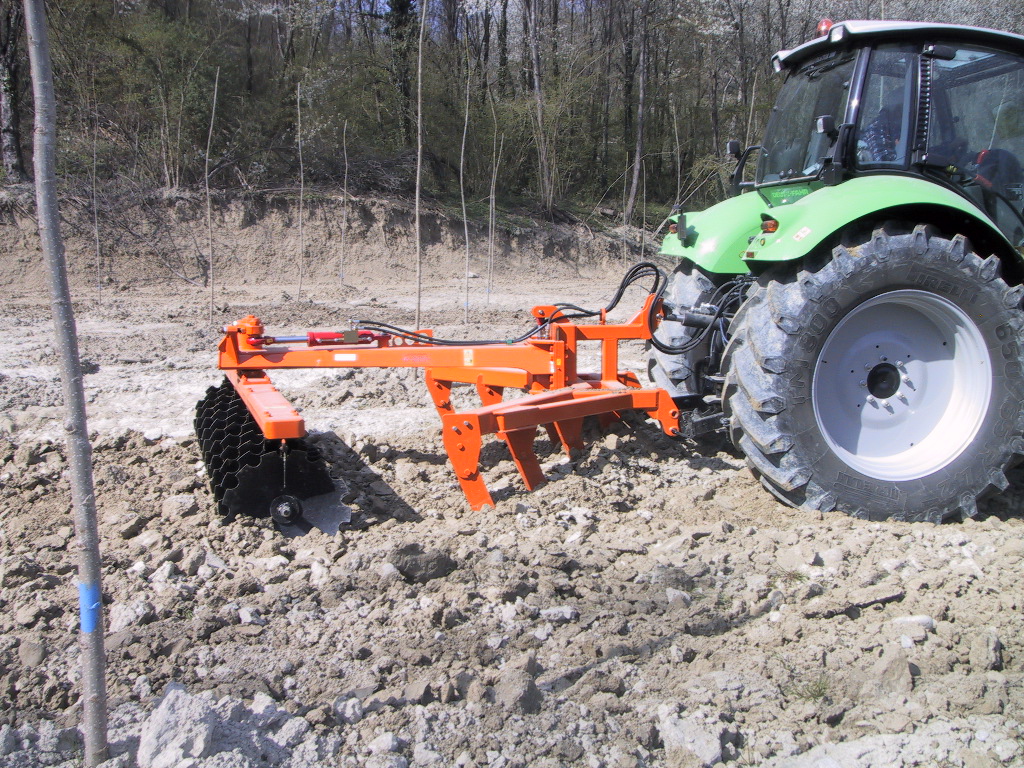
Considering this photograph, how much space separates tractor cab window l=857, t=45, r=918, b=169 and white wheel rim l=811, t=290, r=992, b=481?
2.43 feet

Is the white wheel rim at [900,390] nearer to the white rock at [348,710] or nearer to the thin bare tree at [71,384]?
the white rock at [348,710]

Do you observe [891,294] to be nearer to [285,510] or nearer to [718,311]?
[718,311]

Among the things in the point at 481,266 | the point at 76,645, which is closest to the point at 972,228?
the point at 76,645

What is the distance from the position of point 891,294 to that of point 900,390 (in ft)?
1.61

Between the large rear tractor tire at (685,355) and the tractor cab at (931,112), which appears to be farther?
the large rear tractor tire at (685,355)

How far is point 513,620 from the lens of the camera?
2.64 meters

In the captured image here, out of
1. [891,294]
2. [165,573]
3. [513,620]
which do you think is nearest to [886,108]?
[891,294]

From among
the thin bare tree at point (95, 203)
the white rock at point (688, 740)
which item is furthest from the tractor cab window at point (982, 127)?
the thin bare tree at point (95, 203)

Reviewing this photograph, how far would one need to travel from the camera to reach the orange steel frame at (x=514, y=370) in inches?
146

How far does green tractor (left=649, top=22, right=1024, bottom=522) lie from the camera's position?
3332mm

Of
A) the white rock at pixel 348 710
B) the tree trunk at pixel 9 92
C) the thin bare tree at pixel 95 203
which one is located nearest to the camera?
the white rock at pixel 348 710

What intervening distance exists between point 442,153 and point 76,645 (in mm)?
16882

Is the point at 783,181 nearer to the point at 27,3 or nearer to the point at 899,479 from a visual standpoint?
the point at 899,479

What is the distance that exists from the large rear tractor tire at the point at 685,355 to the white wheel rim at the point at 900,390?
0.82 m
